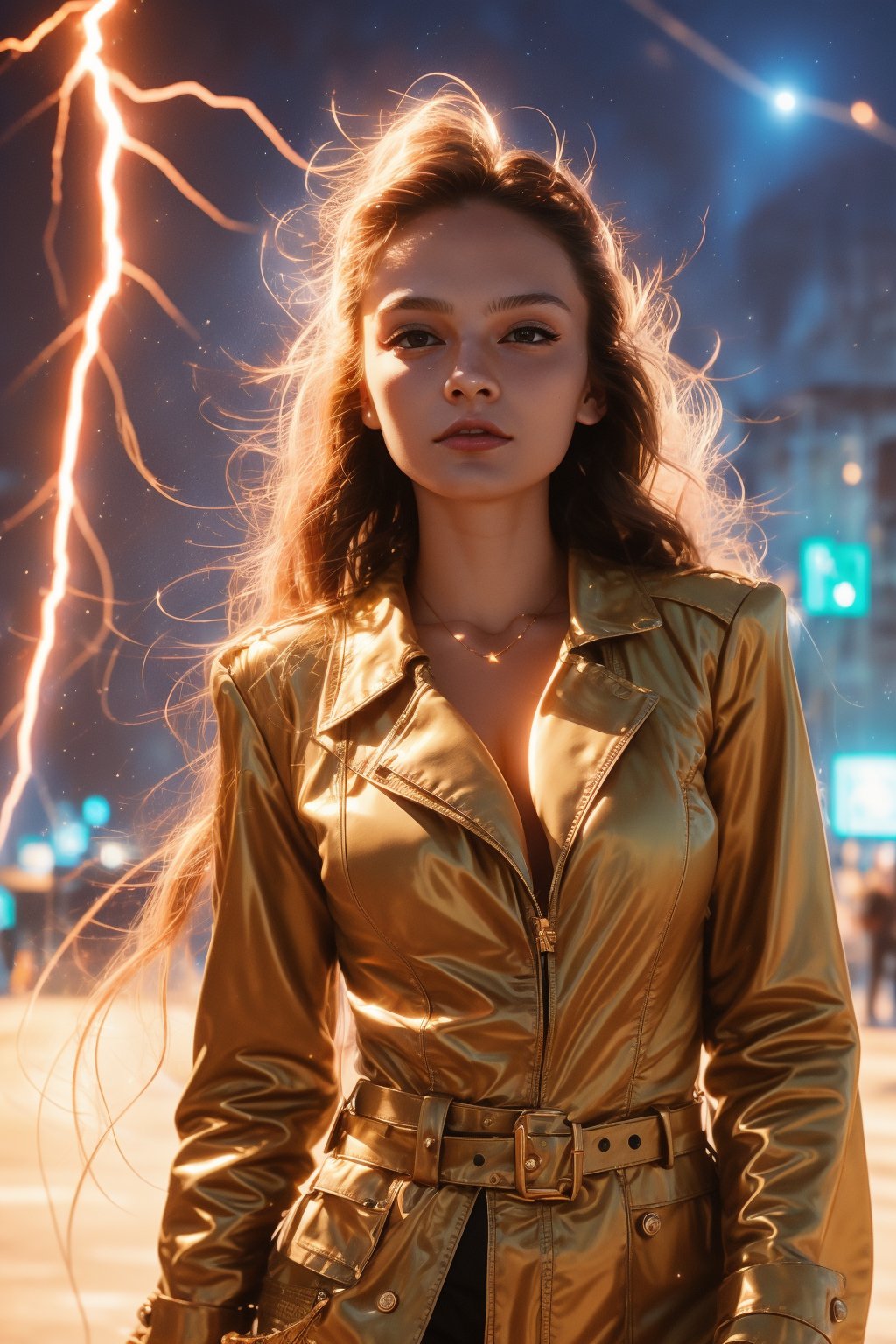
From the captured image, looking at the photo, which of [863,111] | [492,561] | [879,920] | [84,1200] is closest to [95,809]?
[84,1200]

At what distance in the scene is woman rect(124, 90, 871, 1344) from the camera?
1.16 meters

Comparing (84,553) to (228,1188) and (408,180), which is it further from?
(228,1188)

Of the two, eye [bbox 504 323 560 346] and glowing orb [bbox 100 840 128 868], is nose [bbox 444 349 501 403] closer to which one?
eye [bbox 504 323 560 346]

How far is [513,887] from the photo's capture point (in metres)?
1.20

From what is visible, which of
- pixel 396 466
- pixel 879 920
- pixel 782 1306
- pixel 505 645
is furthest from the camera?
pixel 879 920

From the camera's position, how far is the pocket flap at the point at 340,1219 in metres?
1.20

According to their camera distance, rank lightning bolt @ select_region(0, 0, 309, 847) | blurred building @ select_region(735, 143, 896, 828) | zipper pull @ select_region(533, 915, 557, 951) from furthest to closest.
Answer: blurred building @ select_region(735, 143, 896, 828) → lightning bolt @ select_region(0, 0, 309, 847) → zipper pull @ select_region(533, 915, 557, 951)

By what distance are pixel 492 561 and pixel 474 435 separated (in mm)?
149

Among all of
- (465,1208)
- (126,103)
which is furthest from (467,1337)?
(126,103)

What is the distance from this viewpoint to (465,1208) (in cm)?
117

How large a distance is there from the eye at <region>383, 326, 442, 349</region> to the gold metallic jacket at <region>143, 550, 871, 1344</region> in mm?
250

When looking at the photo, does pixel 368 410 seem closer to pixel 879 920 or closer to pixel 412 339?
pixel 412 339

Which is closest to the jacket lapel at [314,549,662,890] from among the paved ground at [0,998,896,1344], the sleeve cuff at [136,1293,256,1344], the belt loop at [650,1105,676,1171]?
the belt loop at [650,1105,676,1171]

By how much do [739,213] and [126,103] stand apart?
0.97 meters
